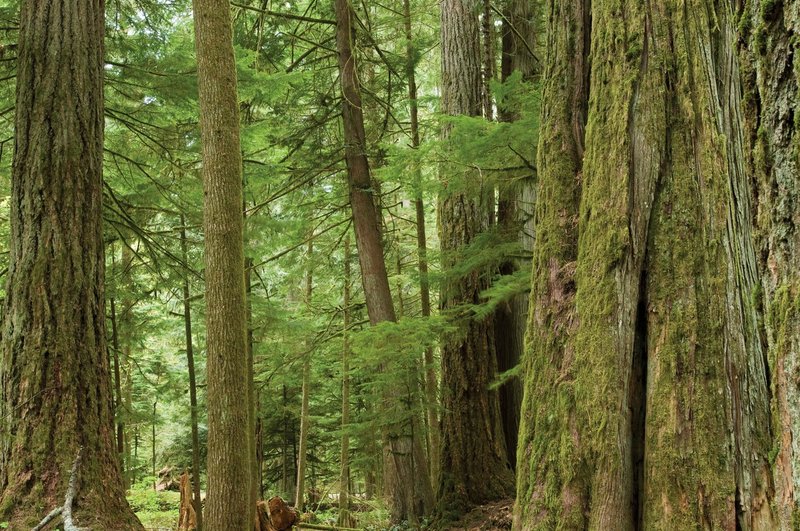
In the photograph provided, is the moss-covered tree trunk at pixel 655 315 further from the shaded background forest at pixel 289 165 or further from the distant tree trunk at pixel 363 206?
the distant tree trunk at pixel 363 206

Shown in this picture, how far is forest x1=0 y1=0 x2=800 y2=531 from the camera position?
2941 millimetres

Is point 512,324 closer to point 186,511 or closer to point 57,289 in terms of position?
point 186,511

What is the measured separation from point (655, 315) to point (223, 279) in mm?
3970

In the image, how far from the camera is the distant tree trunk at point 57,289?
15.6 ft

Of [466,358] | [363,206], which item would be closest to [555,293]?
[466,358]

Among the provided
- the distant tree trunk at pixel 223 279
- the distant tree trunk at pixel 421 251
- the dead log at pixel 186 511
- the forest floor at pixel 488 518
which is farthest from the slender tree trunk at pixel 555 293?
the dead log at pixel 186 511

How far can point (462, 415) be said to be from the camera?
827 centimetres

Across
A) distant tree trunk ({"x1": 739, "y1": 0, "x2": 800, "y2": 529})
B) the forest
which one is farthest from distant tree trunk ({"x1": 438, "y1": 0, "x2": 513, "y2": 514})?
distant tree trunk ({"x1": 739, "y1": 0, "x2": 800, "y2": 529})

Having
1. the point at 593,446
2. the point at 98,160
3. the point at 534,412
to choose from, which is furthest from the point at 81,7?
the point at 593,446

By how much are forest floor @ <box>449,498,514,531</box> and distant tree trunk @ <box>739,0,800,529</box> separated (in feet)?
19.7

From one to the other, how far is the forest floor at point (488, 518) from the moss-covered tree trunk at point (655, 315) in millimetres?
3492

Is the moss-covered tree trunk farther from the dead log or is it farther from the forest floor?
the dead log

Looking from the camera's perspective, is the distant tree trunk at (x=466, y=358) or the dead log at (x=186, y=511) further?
the dead log at (x=186, y=511)

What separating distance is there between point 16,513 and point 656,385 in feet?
14.5
